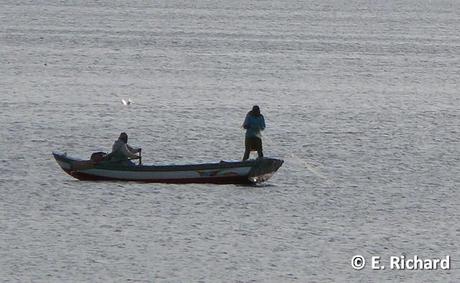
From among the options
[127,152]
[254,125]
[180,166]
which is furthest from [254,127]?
[127,152]

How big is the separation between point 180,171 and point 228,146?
884cm

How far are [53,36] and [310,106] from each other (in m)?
31.4

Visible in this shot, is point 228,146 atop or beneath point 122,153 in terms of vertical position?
beneath

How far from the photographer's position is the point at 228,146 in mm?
47656

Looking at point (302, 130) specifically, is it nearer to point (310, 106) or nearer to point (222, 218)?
point (310, 106)

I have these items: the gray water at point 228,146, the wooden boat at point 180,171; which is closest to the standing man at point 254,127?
the wooden boat at point 180,171

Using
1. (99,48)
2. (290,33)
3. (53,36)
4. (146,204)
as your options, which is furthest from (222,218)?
(290,33)

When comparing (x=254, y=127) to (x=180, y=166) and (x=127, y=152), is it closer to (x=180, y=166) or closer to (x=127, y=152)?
(x=180, y=166)

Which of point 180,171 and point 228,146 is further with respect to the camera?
point 228,146

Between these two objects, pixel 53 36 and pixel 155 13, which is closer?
pixel 53 36

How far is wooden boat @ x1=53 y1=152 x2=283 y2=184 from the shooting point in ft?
127

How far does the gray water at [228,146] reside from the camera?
32.6 meters

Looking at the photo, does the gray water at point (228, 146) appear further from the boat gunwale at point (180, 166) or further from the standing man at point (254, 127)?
the standing man at point (254, 127)

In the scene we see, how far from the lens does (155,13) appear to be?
107 m
